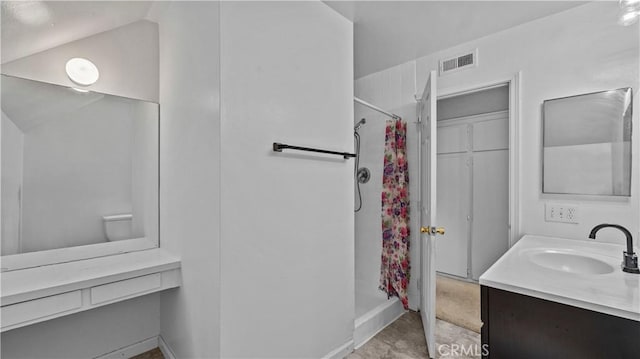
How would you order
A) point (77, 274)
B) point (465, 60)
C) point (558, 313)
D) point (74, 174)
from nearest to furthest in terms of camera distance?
1. point (558, 313)
2. point (77, 274)
3. point (74, 174)
4. point (465, 60)

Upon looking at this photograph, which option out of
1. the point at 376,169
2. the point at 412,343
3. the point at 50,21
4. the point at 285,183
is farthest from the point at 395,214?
the point at 50,21

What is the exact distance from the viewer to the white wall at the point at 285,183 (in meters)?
1.32

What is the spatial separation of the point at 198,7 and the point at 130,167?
1.10 metres

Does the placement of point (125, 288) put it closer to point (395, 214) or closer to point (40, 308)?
point (40, 308)

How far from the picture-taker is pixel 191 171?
1503 millimetres

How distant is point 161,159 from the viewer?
6.24 ft

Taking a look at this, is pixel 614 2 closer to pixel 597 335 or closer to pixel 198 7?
pixel 597 335

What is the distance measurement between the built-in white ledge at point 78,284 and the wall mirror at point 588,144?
2.48m

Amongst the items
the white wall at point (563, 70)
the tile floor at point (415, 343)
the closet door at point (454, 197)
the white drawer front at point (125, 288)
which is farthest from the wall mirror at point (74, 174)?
the closet door at point (454, 197)

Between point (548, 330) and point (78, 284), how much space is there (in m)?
1.98

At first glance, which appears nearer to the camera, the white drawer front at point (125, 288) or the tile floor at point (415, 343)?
the white drawer front at point (125, 288)

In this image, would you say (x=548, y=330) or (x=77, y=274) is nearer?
(x=548, y=330)

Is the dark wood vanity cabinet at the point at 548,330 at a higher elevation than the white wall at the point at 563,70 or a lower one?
lower

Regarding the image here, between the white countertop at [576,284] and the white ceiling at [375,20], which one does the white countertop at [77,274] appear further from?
the white countertop at [576,284]
